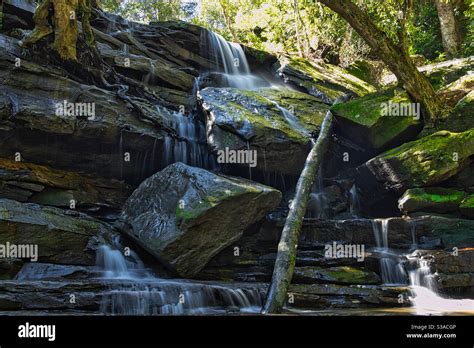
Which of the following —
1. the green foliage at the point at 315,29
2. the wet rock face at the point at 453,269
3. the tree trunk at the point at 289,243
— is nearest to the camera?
the tree trunk at the point at 289,243

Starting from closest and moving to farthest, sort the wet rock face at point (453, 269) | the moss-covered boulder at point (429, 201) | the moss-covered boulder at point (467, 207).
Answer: the wet rock face at point (453, 269)
the moss-covered boulder at point (467, 207)
the moss-covered boulder at point (429, 201)

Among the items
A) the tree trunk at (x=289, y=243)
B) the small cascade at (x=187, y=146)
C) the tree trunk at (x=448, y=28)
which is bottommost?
the tree trunk at (x=289, y=243)

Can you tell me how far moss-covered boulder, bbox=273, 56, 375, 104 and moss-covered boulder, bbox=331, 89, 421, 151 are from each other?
336cm

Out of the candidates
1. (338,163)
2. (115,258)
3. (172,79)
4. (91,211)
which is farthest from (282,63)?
(115,258)

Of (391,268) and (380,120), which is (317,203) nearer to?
(380,120)

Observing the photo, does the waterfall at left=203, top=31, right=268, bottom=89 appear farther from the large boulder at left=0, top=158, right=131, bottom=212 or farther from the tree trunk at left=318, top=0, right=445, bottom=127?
the large boulder at left=0, top=158, right=131, bottom=212

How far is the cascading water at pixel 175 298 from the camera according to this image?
664 cm

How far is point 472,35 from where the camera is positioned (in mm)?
19688

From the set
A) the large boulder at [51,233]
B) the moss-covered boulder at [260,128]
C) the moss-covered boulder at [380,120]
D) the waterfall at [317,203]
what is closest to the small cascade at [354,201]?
the waterfall at [317,203]

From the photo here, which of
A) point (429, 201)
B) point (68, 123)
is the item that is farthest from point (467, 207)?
point (68, 123)

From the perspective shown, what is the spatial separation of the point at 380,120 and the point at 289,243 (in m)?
5.89

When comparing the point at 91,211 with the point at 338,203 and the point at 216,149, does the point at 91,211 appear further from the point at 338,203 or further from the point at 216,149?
the point at 338,203

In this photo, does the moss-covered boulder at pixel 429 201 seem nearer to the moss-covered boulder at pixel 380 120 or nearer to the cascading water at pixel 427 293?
the cascading water at pixel 427 293

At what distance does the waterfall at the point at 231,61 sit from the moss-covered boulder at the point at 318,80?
125cm
